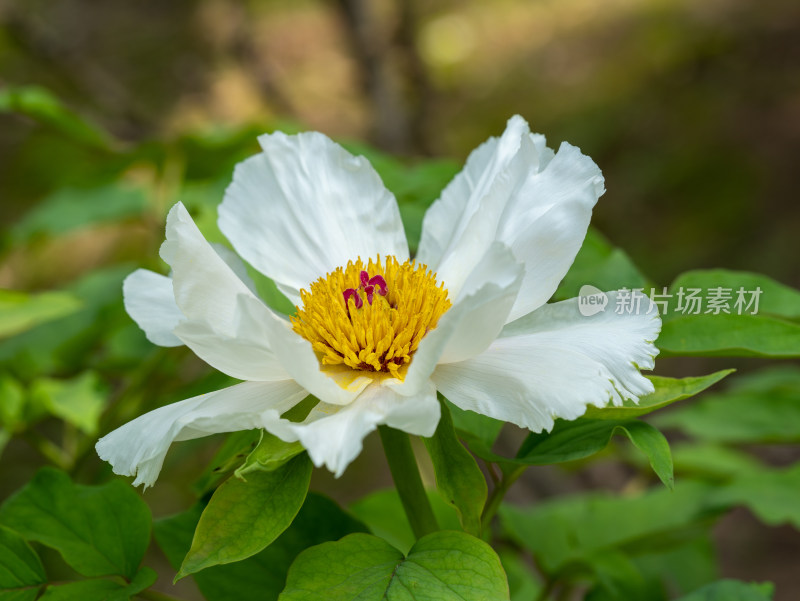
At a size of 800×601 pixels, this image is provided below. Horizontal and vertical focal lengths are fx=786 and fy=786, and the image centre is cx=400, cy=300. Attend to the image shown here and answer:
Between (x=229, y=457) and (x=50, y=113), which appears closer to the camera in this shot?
(x=229, y=457)

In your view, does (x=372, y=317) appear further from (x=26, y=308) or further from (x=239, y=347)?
(x=26, y=308)

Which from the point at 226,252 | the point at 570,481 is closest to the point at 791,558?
the point at 570,481

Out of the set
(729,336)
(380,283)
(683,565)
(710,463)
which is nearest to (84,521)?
(380,283)

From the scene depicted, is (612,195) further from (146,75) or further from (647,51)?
(146,75)

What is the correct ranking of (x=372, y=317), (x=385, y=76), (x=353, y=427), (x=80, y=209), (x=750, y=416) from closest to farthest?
1. (x=353, y=427)
2. (x=372, y=317)
3. (x=750, y=416)
4. (x=80, y=209)
5. (x=385, y=76)

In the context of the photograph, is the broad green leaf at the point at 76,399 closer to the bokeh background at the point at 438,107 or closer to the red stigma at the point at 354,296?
the bokeh background at the point at 438,107

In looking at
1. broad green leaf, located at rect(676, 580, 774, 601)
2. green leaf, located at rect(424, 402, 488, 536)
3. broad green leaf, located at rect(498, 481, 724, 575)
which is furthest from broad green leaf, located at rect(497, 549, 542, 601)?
green leaf, located at rect(424, 402, 488, 536)
